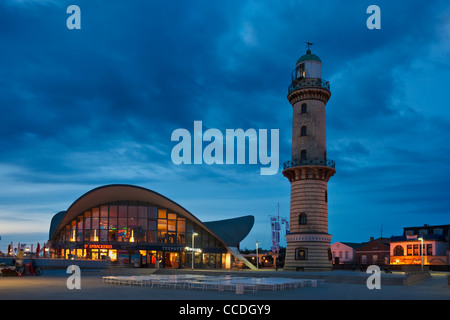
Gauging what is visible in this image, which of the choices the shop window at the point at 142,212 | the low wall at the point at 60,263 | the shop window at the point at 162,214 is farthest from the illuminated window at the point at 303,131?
the low wall at the point at 60,263

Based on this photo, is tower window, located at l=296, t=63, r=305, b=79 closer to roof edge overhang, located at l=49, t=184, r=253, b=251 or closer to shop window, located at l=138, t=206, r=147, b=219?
roof edge overhang, located at l=49, t=184, r=253, b=251

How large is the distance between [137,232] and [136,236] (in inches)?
19.7

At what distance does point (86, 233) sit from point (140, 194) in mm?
8954

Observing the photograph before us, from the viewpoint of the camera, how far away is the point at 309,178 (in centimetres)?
4569

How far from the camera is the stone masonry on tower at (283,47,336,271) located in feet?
148

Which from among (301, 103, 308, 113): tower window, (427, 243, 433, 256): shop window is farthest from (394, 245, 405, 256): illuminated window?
(301, 103, 308, 113): tower window

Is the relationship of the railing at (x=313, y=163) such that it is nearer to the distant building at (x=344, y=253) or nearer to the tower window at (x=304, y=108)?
the tower window at (x=304, y=108)

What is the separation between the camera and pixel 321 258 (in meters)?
44.8

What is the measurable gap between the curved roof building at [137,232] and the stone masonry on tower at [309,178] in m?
14.5

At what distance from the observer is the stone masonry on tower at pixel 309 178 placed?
4497 centimetres

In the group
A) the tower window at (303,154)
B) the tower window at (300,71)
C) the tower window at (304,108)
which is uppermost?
the tower window at (300,71)
